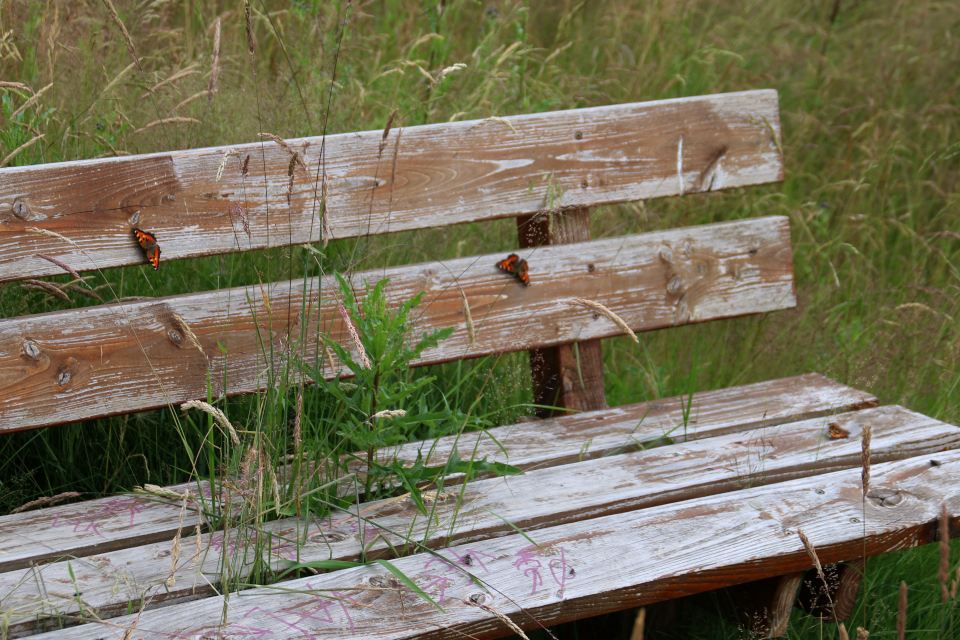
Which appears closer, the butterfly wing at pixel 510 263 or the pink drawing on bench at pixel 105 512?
the pink drawing on bench at pixel 105 512

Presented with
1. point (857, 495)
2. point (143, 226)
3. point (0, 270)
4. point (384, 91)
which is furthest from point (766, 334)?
point (0, 270)

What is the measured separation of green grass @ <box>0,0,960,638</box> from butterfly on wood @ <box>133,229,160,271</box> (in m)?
0.15

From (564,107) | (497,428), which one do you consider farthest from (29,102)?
(564,107)

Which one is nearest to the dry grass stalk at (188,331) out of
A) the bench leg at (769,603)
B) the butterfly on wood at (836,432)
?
the bench leg at (769,603)

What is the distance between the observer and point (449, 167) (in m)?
2.06

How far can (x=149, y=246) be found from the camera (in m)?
1.80

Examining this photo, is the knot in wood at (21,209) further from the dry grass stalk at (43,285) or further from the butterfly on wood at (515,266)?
the butterfly on wood at (515,266)

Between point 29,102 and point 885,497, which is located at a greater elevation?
point 29,102

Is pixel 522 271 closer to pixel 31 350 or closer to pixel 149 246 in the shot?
pixel 149 246

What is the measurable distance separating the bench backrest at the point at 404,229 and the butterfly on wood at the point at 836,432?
0.52 m

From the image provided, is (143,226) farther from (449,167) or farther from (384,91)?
(384,91)

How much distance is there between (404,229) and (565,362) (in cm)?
60

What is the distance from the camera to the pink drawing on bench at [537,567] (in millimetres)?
1318

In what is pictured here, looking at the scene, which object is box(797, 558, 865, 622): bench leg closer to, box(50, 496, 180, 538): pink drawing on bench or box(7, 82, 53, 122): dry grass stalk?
box(50, 496, 180, 538): pink drawing on bench
